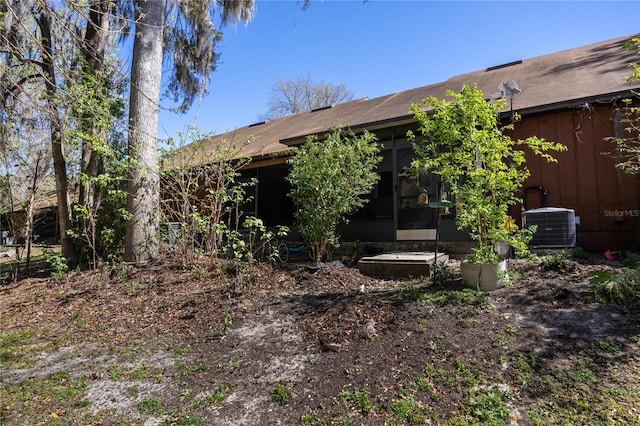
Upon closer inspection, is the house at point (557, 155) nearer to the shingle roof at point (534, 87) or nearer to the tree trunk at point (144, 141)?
the shingle roof at point (534, 87)

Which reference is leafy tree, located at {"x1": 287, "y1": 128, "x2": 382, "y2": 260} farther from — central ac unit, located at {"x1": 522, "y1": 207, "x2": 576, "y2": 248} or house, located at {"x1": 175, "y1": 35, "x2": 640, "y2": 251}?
central ac unit, located at {"x1": 522, "y1": 207, "x2": 576, "y2": 248}

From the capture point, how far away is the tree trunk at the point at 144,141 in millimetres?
6836

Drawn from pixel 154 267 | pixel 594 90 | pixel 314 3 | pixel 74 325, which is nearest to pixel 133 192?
pixel 154 267

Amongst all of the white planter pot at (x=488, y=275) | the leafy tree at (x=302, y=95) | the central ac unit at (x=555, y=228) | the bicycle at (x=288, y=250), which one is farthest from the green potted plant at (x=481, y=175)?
the leafy tree at (x=302, y=95)

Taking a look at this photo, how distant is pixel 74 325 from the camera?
4.74 metres

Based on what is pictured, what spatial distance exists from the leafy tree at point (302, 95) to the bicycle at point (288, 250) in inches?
907

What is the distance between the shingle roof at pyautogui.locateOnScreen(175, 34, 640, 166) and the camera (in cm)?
712

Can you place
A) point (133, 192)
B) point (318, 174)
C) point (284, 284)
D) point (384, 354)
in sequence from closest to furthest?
point (384, 354) < point (284, 284) < point (318, 174) < point (133, 192)

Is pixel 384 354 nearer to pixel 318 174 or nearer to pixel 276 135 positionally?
pixel 318 174

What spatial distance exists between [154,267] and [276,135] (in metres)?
7.65

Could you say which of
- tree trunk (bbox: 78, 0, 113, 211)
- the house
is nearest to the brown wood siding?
the house

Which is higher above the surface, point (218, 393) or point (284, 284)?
point (284, 284)

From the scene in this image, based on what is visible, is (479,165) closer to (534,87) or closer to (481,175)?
(481,175)

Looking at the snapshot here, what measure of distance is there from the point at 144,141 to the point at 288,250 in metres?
3.59
